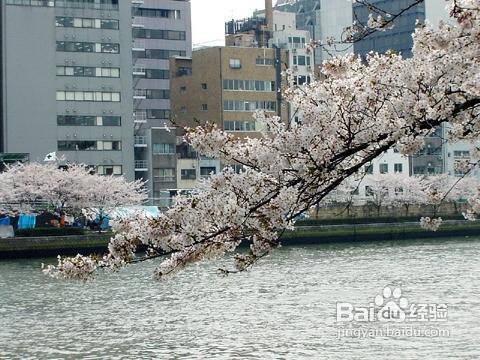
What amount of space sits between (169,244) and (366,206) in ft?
169

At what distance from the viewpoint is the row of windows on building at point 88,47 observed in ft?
191

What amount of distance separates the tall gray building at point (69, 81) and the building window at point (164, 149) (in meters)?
3.10

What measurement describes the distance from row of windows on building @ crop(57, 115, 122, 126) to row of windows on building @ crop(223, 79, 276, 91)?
9.81 metres

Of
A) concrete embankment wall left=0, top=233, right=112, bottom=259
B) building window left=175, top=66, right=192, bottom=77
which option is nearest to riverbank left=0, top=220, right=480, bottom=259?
concrete embankment wall left=0, top=233, right=112, bottom=259

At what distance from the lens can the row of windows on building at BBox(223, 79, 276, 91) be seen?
66.6m

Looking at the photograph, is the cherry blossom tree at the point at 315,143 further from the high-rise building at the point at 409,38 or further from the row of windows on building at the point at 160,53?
the row of windows on building at the point at 160,53

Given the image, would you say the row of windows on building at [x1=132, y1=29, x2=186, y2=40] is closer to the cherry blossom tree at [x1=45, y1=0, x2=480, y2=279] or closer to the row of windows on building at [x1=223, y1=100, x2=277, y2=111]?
the row of windows on building at [x1=223, y1=100, x2=277, y2=111]

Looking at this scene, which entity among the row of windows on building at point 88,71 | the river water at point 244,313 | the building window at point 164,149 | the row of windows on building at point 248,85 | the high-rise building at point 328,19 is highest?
the high-rise building at point 328,19

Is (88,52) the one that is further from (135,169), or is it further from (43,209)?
(43,209)

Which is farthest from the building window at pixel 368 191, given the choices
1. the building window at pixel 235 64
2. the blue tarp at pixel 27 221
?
the blue tarp at pixel 27 221

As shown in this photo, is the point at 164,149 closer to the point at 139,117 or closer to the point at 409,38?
the point at 139,117

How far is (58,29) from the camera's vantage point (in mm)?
57938

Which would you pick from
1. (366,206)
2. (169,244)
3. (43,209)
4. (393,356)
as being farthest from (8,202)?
(169,244)

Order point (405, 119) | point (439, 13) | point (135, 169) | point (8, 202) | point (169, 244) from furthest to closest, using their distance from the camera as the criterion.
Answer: point (439, 13)
point (135, 169)
point (8, 202)
point (169, 244)
point (405, 119)
